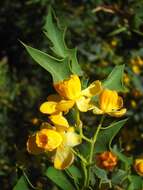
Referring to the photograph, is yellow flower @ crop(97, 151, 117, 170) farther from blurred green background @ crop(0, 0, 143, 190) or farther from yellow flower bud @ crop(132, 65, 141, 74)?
yellow flower bud @ crop(132, 65, 141, 74)

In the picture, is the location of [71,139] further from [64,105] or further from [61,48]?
[61,48]

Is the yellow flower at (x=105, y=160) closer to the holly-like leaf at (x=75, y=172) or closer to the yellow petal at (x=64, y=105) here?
A: the holly-like leaf at (x=75, y=172)

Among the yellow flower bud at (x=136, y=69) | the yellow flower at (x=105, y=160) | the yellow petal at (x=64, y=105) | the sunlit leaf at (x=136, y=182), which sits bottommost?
the yellow flower bud at (x=136, y=69)

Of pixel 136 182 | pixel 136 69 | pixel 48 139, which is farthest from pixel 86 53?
pixel 48 139

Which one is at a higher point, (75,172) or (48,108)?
(48,108)

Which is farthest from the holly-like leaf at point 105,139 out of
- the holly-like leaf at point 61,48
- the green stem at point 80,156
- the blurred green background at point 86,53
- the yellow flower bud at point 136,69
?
the yellow flower bud at point 136,69

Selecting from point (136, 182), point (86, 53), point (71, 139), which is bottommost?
point (86, 53)

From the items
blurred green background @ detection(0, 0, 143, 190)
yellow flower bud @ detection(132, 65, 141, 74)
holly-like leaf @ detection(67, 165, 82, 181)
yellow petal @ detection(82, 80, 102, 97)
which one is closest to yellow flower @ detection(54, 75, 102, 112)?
yellow petal @ detection(82, 80, 102, 97)
